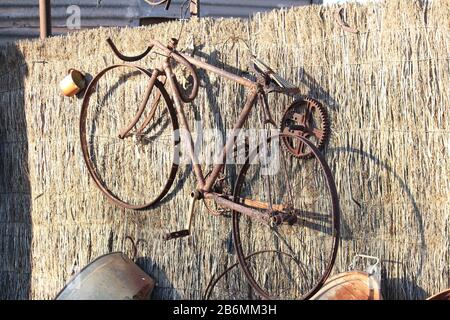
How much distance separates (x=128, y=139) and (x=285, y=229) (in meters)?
1.41

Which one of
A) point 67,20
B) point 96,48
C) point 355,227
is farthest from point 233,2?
point 355,227

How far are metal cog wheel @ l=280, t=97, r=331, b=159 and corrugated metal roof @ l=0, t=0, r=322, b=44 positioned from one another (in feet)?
14.3

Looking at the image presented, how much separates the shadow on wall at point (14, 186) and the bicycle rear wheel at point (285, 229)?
1905 millimetres

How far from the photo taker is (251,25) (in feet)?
17.6

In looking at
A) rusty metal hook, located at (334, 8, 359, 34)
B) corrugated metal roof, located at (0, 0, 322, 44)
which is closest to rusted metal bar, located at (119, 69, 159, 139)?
rusty metal hook, located at (334, 8, 359, 34)

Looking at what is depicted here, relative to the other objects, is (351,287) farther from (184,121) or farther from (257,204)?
(184,121)

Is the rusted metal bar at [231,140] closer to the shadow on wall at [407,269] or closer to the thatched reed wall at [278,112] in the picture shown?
the thatched reed wall at [278,112]

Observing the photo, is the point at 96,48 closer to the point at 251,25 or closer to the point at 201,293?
the point at 251,25

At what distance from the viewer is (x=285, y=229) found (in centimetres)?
520

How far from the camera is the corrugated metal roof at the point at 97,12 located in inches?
344

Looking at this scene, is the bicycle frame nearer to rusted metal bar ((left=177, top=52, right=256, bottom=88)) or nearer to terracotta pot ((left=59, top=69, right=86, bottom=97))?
rusted metal bar ((left=177, top=52, right=256, bottom=88))

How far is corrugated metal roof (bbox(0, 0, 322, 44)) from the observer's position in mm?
8734

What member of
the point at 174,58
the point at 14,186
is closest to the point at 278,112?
the point at 174,58
